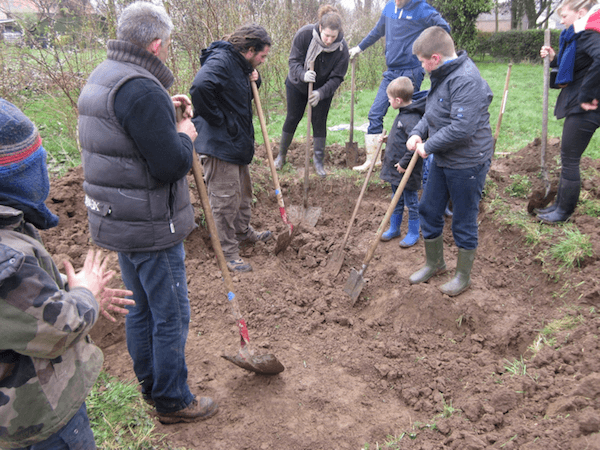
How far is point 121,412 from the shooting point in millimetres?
2340

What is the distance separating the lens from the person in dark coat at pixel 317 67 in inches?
207

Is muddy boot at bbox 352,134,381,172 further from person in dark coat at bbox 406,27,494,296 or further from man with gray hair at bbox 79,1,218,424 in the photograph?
man with gray hair at bbox 79,1,218,424

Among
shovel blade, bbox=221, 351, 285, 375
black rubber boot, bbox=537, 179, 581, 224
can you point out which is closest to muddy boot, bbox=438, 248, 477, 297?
black rubber boot, bbox=537, 179, 581, 224

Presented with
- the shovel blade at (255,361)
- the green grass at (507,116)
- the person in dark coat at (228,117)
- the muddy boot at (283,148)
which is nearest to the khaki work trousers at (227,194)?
the person in dark coat at (228,117)

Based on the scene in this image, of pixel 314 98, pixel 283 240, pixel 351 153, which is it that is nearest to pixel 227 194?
pixel 283 240

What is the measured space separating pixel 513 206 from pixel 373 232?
1.70 metres

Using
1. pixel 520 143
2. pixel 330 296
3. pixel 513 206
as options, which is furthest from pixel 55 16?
pixel 520 143

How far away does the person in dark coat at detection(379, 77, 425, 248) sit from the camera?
403 centimetres

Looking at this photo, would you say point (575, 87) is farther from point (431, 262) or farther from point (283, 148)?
point (283, 148)

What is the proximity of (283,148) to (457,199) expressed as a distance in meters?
3.35

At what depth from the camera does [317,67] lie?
18.4 feet

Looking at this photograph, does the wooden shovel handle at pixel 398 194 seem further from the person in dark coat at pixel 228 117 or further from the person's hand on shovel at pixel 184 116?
the person's hand on shovel at pixel 184 116

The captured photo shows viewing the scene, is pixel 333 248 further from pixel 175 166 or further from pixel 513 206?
pixel 175 166

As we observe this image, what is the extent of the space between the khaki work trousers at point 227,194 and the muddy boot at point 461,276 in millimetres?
2063
